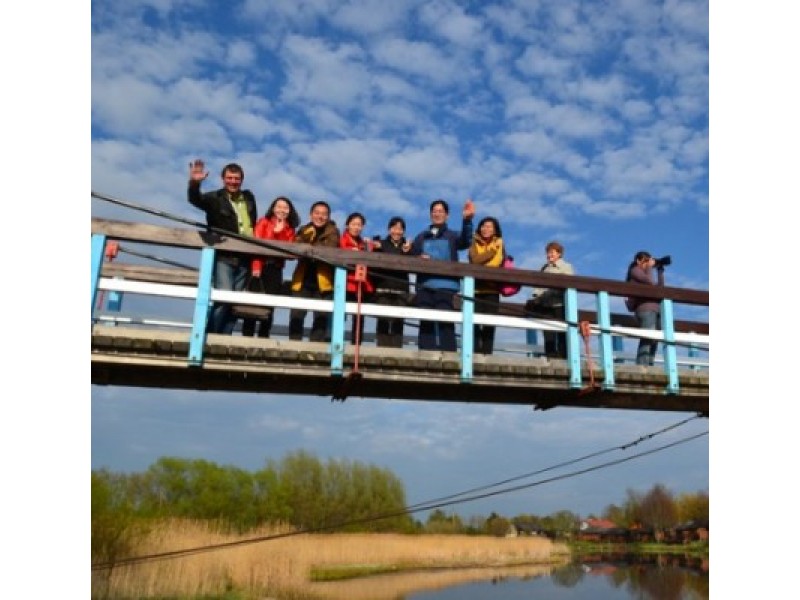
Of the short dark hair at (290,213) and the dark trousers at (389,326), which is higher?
the short dark hair at (290,213)

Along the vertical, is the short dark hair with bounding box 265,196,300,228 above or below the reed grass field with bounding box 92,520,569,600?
above

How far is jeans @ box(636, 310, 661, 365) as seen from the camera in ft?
23.0

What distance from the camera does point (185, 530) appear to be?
1064 cm

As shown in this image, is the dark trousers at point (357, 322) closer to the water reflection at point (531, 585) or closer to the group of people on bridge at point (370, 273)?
the group of people on bridge at point (370, 273)

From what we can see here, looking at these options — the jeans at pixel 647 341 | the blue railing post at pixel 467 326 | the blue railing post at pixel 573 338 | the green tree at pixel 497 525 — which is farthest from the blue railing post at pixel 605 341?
the green tree at pixel 497 525

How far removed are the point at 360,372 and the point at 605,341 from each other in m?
2.33

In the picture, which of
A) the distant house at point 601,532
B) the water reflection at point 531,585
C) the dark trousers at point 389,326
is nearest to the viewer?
the dark trousers at point 389,326

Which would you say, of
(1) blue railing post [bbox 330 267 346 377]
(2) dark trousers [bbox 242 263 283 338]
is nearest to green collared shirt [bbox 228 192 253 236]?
(2) dark trousers [bbox 242 263 283 338]

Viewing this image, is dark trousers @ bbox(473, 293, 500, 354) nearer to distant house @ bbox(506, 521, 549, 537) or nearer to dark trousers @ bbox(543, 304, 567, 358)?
dark trousers @ bbox(543, 304, 567, 358)

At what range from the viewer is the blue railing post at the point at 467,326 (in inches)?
233

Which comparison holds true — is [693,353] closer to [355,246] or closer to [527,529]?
[355,246]

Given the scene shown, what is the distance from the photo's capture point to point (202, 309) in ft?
17.7

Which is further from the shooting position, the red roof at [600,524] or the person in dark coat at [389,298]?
the red roof at [600,524]
